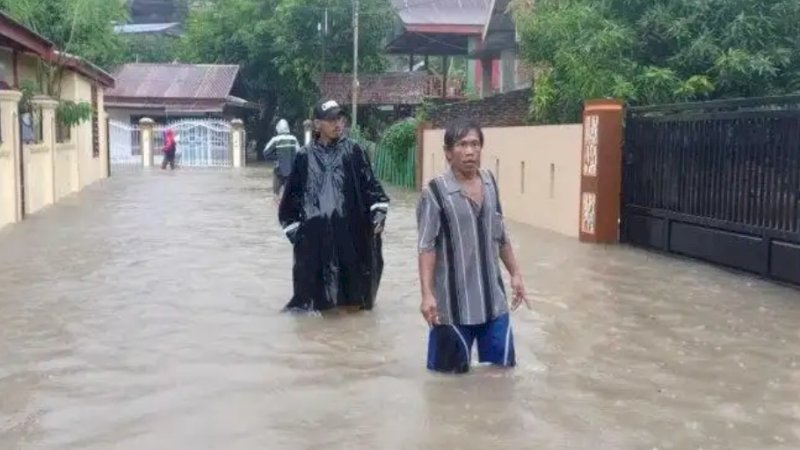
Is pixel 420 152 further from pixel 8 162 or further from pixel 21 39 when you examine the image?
pixel 8 162

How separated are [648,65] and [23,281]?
10.6m

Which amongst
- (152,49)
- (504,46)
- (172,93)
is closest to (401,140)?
(504,46)

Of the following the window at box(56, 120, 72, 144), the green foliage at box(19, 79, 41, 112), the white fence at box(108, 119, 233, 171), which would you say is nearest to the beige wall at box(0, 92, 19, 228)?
the green foliage at box(19, 79, 41, 112)

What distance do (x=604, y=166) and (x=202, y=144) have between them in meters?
31.6

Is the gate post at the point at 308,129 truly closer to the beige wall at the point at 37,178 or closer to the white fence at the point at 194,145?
the beige wall at the point at 37,178

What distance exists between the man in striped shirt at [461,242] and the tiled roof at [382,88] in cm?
3379

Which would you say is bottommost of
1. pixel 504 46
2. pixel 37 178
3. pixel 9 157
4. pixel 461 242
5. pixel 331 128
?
pixel 37 178

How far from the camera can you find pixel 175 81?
151 ft

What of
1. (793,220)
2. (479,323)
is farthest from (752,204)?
(479,323)

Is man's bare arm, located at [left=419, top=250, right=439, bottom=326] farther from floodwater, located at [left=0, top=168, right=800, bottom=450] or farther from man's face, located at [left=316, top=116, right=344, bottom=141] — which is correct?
man's face, located at [left=316, top=116, right=344, bottom=141]

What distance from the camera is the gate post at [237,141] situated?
42531 millimetres

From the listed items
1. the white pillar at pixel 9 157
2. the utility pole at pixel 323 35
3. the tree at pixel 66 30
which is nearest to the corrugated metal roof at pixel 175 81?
the utility pole at pixel 323 35

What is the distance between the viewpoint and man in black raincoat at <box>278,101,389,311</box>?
867cm

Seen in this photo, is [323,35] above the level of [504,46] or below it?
above
